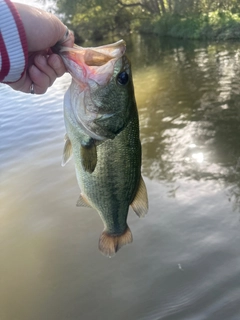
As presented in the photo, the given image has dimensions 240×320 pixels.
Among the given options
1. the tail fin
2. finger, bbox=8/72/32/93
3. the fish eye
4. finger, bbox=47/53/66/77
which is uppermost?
finger, bbox=47/53/66/77

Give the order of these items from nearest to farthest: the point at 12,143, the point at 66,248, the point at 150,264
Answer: the point at 150,264
the point at 66,248
the point at 12,143

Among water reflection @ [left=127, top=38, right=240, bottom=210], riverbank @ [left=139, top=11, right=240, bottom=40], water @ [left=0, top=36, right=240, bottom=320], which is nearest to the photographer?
water @ [left=0, top=36, right=240, bottom=320]

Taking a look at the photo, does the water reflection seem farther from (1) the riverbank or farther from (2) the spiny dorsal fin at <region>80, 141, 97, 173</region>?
(2) the spiny dorsal fin at <region>80, 141, 97, 173</region>

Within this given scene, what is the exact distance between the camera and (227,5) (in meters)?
21.8

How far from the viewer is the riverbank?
1859cm

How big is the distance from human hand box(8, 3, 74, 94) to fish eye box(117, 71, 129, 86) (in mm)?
368

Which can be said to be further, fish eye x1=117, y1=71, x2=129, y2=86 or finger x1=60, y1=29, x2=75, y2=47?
finger x1=60, y1=29, x2=75, y2=47

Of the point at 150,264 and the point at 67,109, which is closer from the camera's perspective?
the point at 67,109

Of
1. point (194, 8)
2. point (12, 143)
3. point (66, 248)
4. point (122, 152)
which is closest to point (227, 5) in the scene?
point (194, 8)

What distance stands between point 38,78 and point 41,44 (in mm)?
291

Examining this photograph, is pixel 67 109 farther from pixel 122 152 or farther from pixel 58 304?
pixel 58 304

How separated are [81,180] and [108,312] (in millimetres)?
2507

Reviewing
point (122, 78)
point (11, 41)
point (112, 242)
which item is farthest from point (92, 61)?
point (112, 242)

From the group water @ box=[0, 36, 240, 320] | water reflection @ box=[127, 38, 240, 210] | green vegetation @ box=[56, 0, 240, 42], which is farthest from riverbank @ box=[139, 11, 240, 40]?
water @ box=[0, 36, 240, 320]
